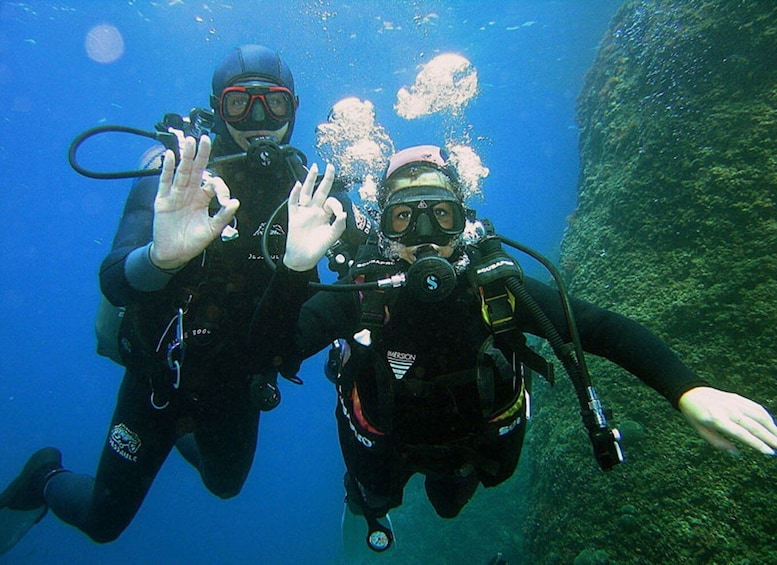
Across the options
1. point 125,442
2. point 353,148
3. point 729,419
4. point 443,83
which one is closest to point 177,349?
point 125,442

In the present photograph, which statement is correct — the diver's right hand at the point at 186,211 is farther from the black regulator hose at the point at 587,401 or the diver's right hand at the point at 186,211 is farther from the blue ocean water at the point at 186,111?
the blue ocean water at the point at 186,111

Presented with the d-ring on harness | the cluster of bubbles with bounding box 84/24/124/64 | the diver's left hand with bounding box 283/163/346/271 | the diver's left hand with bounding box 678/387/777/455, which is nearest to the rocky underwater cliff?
the diver's left hand with bounding box 678/387/777/455

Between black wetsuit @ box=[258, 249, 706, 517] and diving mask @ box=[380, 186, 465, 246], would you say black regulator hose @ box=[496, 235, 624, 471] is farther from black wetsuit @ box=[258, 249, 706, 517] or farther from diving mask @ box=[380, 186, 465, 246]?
diving mask @ box=[380, 186, 465, 246]

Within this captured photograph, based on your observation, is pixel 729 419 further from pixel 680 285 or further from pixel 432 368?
pixel 680 285

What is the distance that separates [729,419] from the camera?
2.17 metres

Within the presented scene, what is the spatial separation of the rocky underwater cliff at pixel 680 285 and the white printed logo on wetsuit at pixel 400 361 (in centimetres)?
371

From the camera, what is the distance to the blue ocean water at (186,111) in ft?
80.5

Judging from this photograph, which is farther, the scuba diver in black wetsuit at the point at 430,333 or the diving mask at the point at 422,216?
the diving mask at the point at 422,216

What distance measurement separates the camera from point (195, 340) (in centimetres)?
334

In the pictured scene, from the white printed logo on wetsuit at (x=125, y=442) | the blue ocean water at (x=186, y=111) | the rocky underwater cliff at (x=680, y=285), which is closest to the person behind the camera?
the white printed logo on wetsuit at (x=125, y=442)

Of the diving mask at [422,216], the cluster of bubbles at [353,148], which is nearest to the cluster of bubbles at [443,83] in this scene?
the cluster of bubbles at [353,148]

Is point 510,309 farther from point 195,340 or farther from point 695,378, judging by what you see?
point 195,340

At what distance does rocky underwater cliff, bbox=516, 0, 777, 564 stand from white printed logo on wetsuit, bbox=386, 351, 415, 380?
3707mm

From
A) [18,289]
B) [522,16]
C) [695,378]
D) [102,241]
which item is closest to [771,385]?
[695,378]
